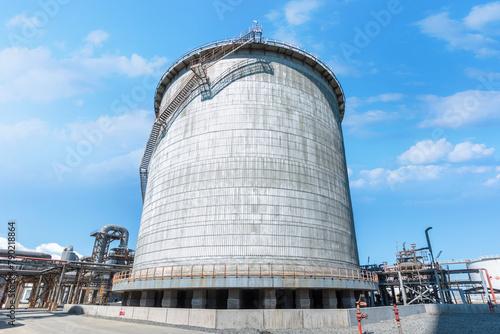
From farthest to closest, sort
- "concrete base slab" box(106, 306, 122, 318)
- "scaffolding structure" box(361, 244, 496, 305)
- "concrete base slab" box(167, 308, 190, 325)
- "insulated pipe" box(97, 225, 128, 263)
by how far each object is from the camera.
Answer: "insulated pipe" box(97, 225, 128, 263) → "scaffolding structure" box(361, 244, 496, 305) → "concrete base slab" box(106, 306, 122, 318) → "concrete base slab" box(167, 308, 190, 325)

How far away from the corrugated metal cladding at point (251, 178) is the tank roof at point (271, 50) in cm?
74

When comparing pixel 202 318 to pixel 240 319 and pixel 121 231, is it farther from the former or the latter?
pixel 121 231

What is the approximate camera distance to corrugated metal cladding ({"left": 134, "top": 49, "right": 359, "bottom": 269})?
21281mm

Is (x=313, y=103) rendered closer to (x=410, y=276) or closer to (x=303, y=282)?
(x=303, y=282)

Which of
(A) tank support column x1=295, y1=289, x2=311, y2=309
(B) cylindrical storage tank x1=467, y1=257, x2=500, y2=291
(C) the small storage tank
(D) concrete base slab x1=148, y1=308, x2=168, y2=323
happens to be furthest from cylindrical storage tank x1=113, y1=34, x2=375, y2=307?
(B) cylindrical storage tank x1=467, y1=257, x2=500, y2=291

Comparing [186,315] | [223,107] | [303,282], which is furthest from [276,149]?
[186,315]

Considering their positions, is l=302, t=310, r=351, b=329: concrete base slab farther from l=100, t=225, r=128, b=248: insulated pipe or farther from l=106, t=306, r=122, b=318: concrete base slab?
l=100, t=225, r=128, b=248: insulated pipe

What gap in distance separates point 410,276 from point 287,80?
2873 centimetres

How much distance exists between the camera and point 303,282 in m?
18.7

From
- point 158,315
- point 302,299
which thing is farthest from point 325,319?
point 158,315

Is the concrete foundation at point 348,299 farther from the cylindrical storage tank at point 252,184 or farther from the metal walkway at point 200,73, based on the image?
the metal walkway at point 200,73

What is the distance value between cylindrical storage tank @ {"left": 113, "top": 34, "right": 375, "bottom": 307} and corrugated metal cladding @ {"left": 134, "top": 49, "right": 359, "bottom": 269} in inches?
3.5

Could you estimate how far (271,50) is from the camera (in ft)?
95.3

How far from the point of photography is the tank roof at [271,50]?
28.8 meters
